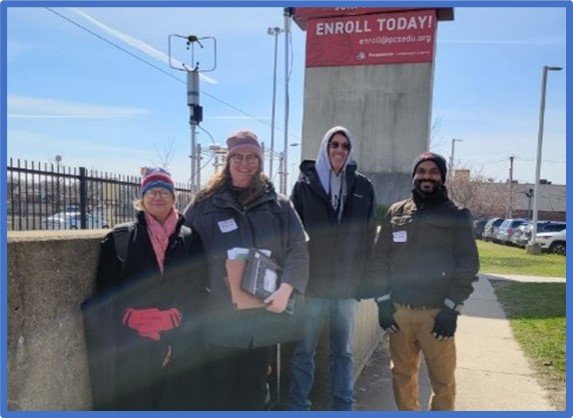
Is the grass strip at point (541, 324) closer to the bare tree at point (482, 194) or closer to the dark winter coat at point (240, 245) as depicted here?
the dark winter coat at point (240, 245)

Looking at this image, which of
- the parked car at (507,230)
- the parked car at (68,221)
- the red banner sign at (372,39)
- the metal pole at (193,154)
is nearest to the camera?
the parked car at (68,221)

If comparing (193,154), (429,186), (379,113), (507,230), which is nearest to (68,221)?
(193,154)

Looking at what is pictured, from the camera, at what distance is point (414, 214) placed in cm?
328

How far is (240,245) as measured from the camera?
2.86 metres

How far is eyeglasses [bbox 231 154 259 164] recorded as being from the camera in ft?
9.52

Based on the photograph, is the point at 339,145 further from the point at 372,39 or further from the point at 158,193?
the point at 372,39

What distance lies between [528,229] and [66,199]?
24642mm

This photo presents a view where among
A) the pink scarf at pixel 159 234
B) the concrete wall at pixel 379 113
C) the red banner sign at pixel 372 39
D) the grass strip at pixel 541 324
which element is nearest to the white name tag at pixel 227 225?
the pink scarf at pixel 159 234

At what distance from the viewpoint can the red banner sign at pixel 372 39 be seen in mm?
13344

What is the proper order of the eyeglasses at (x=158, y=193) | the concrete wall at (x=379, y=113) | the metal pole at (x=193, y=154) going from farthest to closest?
the concrete wall at (x=379, y=113) < the metal pole at (x=193, y=154) < the eyeglasses at (x=158, y=193)

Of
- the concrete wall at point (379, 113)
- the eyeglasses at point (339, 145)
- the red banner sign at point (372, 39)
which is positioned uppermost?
the red banner sign at point (372, 39)

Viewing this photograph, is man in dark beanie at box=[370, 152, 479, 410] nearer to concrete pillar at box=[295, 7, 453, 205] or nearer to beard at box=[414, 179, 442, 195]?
beard at box=[414, 179, 442, 195]

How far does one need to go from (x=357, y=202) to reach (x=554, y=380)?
304cm

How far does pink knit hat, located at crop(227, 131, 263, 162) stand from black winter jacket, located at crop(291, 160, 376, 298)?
21.8 inches
